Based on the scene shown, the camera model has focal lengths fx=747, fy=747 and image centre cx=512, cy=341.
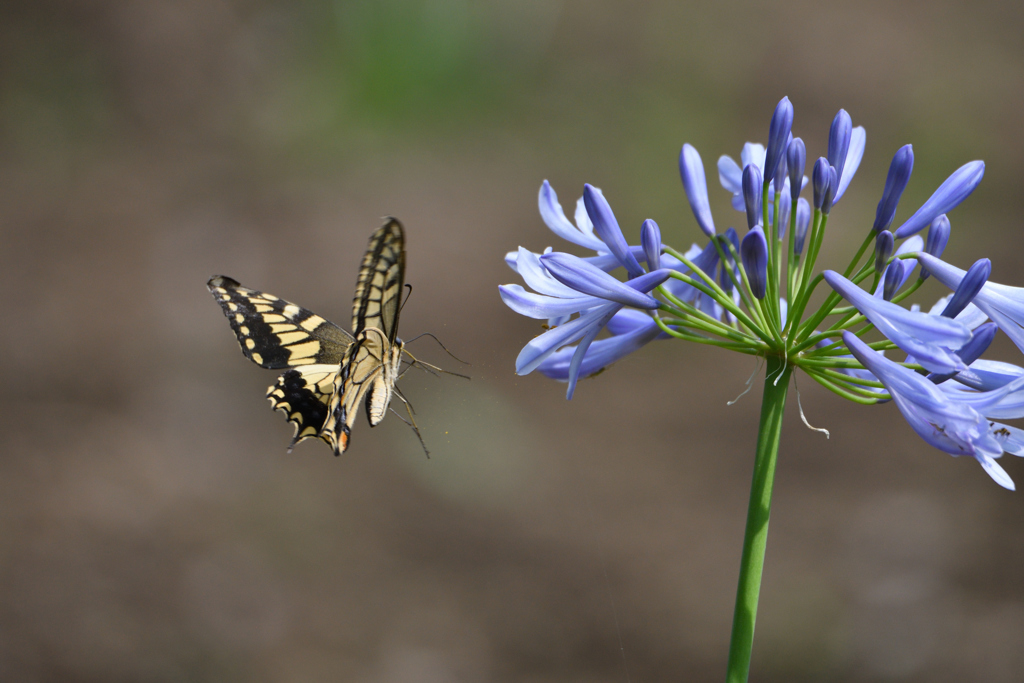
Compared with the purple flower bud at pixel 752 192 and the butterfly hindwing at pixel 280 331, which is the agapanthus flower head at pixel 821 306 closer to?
the purple flower bud at pixel 752 192

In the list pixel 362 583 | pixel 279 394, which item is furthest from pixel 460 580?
pixel 279 394

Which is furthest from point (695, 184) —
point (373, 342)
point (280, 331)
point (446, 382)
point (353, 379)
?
point (446, 382)

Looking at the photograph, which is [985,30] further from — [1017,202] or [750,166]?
[750,166]

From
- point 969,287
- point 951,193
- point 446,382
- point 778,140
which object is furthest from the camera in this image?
point 446,382

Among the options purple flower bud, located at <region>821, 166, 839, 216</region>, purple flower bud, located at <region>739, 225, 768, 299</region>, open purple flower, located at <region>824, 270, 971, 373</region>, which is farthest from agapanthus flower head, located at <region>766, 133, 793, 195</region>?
open purple flower, located at <region>824, 270, 971, 373</region>

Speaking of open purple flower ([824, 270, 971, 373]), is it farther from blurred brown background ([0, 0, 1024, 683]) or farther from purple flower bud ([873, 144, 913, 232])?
blurred brown background ([0, 0, 1024, 683])

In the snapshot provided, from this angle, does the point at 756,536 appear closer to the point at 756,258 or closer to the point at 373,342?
the point at 756,258

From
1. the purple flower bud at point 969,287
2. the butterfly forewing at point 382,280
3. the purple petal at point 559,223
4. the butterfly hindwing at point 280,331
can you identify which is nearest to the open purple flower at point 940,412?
the purple flower bud at point 969,287
